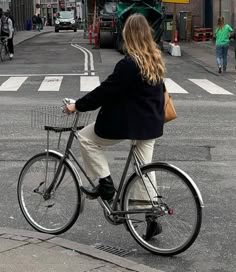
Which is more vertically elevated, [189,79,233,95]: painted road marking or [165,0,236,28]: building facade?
[165,0,236,28]: building facade

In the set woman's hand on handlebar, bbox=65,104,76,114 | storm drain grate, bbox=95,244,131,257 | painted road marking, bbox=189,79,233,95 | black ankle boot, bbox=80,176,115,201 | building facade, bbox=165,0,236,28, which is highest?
building facade, bbox=165,0,236,28

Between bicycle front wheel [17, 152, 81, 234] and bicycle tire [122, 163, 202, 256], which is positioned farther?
bicycle front wheel [17, 152, 81, 234]

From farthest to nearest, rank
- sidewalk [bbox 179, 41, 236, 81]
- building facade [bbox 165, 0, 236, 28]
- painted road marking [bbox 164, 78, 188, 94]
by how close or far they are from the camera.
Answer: building facade [bbox 165, 0, 236, 28]
sidewalk [bbox 179, 41, 236, 81]
painted road marking [bbox 164, 78, 188, 94]

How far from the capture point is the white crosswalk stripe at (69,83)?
14.9 meters

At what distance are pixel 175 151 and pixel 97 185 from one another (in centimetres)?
362

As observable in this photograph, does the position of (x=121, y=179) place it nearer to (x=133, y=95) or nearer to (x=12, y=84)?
(x=133, y=95)

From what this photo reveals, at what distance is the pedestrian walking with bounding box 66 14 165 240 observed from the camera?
14.9 feet

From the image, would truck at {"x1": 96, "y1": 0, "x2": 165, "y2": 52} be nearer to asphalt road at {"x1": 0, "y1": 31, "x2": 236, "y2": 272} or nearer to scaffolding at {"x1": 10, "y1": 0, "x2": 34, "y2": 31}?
asphalt road at {"x1": 0, "y1": 31, "x2": 236, "y2": 272}

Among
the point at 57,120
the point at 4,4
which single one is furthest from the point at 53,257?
the point at 4,4

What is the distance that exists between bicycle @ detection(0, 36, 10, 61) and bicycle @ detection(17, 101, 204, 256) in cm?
1789

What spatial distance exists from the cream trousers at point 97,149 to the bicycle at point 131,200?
0.07 m

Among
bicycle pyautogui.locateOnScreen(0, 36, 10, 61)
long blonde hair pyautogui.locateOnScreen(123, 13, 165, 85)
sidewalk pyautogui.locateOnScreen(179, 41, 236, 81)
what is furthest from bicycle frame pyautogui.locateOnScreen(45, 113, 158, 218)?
bicycle pyautogui.locateOnScreen(0, 36, 10, 61)

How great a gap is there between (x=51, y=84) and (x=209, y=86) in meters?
4.30

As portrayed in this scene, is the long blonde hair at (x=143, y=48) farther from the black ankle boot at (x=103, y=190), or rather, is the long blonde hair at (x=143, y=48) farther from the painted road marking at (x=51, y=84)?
the painted road marking at (x=51, y=84)
